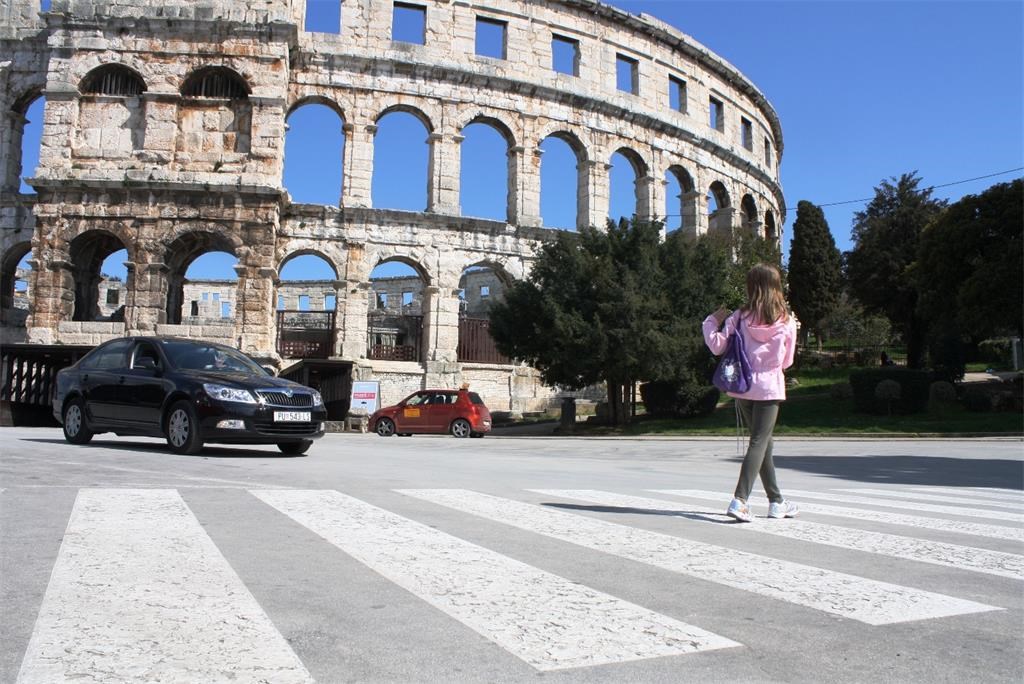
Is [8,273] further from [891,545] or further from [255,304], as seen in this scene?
[891,545]

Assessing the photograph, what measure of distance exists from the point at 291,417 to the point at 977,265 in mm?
25947

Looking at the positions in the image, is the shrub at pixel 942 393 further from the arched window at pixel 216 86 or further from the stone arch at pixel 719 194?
the arched window at pixel 216 86

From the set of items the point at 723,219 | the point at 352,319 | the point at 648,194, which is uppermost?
the point at 648,194

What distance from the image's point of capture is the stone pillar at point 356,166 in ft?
104

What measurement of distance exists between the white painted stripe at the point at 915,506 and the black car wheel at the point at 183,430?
23.5ft

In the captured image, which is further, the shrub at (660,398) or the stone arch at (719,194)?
the stone arch at (719,194)

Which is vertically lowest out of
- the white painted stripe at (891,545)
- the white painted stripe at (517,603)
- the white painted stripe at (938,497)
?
the white painted stripe at (938,497)

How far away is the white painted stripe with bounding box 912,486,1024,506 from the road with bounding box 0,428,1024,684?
513mm

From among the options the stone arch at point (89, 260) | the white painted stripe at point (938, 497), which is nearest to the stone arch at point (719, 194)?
the stone arch at point (89, 260)

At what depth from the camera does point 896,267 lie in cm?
4319

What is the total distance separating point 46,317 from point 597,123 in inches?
925

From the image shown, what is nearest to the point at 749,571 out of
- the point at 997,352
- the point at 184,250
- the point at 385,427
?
the point at 385,427

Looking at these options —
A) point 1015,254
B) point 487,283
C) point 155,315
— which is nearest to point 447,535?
point 155,315

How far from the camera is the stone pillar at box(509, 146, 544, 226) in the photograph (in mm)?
33500
